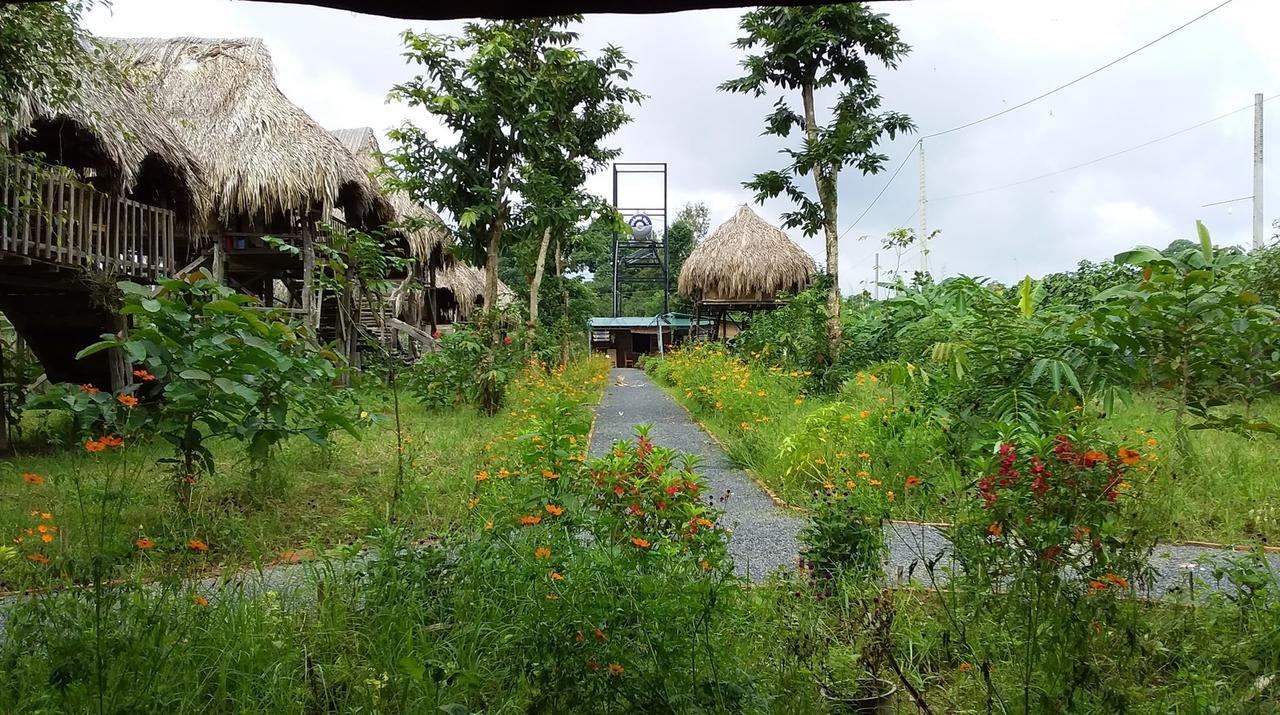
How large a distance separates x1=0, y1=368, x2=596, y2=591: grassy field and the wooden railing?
1775mm

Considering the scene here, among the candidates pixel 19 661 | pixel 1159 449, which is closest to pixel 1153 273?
pixel 1159 449

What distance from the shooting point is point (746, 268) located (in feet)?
52.2

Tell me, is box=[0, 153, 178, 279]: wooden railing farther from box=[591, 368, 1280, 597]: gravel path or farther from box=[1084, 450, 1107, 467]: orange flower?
box=[1084, 450, 1107, 467]: orange flower

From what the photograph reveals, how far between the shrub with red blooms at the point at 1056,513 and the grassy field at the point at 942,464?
0.65 feet

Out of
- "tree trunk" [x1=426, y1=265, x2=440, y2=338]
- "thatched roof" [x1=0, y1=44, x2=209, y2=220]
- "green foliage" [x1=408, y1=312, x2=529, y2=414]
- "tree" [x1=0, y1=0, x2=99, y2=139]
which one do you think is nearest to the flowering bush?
"tree" [x1=0, y1=0, x2=99, y2=139]

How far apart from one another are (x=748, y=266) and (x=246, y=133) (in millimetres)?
10011

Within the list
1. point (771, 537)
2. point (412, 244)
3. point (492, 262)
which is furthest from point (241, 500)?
point (412, 244)

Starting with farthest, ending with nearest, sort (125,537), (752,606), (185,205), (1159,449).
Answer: (185,205) → (1159,449) → (125,537) → (752,606)

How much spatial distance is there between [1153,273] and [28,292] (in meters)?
9.80

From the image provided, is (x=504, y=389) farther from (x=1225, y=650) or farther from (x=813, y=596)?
(x=1225, y=650)

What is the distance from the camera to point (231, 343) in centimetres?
317

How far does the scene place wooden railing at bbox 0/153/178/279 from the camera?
5.33 metres

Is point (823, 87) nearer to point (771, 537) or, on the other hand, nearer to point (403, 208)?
point (771, 537)

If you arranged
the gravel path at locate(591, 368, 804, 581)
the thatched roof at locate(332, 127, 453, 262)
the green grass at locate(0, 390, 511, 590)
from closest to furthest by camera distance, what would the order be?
the green grass at locate(0, 390, 511, 590) → the gravel path at locate(591, 368, 804, 581) → the thatched roof at locate(332, 127, 453, 262)
